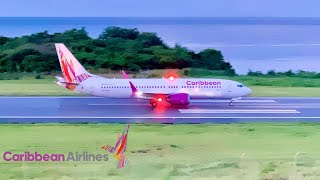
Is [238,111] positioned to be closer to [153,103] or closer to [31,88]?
[153,103]

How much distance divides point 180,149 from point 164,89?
26.4 ft

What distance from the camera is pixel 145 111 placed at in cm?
1889

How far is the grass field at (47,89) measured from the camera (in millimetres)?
22875

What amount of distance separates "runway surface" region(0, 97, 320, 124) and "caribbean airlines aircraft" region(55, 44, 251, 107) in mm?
296

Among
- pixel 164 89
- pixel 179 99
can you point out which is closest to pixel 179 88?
pixel 164 89

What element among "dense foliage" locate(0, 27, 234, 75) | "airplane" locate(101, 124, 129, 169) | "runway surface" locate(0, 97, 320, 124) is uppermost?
"dense foliage" locate(0, 27, 234, 75)

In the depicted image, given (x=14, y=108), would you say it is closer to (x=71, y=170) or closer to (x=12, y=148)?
(x=12, y=148)

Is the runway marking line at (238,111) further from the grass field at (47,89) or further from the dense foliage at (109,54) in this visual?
the dense foliage at (109,54)

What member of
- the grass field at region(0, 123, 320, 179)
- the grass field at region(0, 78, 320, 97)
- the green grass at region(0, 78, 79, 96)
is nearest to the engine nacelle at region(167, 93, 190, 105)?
the grass field at region(0, 78, 320, 97)

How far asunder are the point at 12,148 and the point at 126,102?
890 cm

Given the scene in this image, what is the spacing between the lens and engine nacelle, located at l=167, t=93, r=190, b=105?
19.8m

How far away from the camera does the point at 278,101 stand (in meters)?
21.1

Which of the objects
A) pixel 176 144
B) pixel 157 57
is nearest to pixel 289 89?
pixel 157 57

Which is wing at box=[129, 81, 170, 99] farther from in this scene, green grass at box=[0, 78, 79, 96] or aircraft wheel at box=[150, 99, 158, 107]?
green grass at box=[0, 78, 79, 96]
